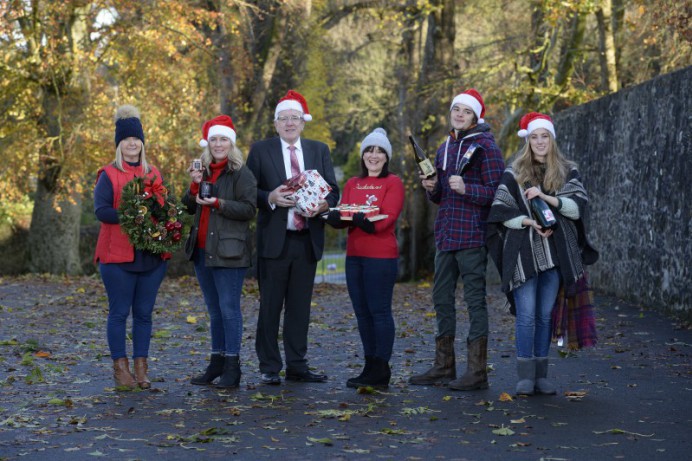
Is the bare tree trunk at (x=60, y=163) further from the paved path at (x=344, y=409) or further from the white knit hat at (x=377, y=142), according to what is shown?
the white knit hat at (x=377, y=142)

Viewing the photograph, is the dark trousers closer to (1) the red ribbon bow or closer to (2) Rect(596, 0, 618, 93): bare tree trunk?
(1) the red ribbon bow

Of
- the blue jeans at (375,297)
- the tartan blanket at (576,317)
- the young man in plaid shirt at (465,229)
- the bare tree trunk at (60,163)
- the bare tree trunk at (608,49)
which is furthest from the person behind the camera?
the bare tree trunk at (60,163)

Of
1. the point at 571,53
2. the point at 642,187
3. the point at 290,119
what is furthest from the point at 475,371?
the point at 571,53

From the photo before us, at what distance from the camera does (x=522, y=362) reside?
843cm

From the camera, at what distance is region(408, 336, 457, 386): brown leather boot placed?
8.95 metres

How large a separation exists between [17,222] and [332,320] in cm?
1527

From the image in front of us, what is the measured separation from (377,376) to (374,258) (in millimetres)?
904

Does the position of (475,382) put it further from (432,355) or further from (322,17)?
(322,17)

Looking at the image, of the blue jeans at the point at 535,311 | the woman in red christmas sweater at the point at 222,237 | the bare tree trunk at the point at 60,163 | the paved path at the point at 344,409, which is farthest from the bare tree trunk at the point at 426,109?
the blue jeans at the point at 535,311

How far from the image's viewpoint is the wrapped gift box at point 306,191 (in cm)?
882

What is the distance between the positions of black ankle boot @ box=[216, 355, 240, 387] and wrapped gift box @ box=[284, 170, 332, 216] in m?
1.25

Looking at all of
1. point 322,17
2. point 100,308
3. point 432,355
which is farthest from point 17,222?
point 432,355

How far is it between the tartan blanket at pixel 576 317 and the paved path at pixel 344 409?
1.34 feet

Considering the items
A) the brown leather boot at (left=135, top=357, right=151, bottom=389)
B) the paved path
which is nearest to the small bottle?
the paved path
